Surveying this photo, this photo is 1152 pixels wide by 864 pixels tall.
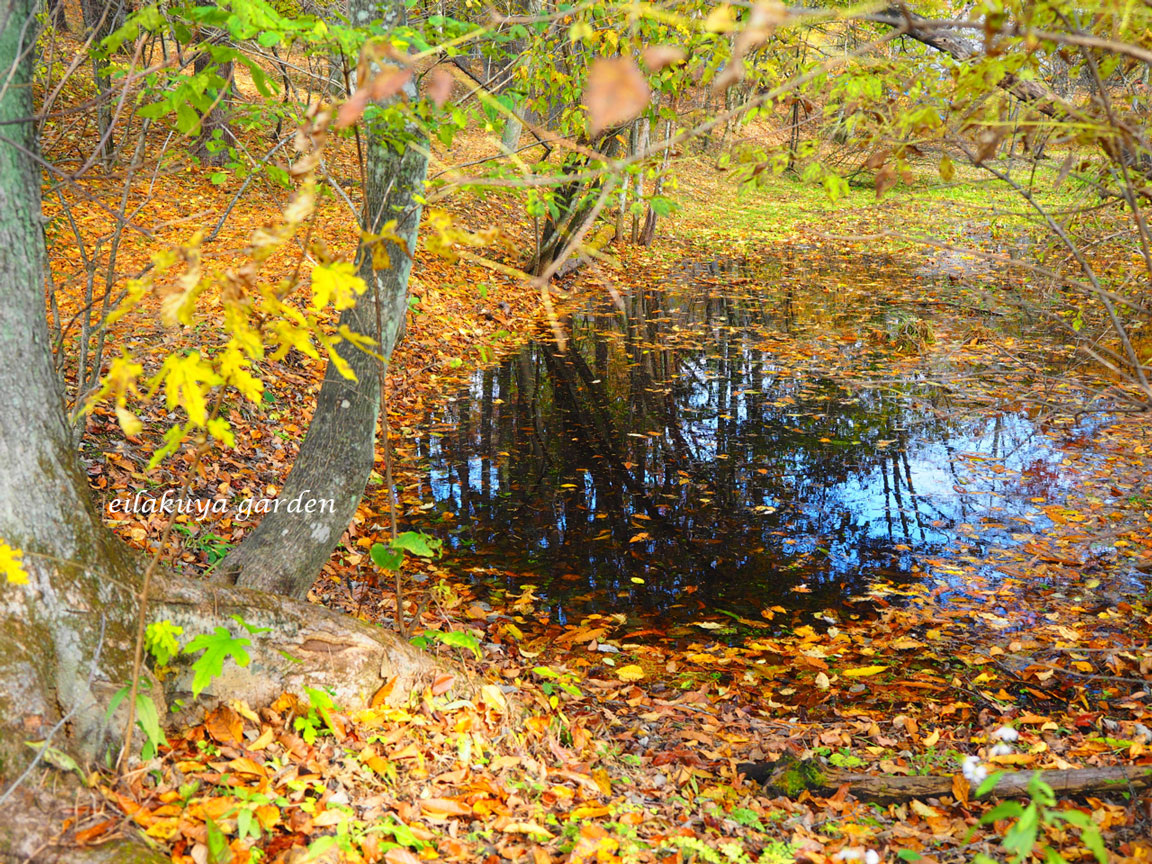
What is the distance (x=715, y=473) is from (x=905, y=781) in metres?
4.10

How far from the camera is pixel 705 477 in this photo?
702cm

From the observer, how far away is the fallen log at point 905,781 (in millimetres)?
2826

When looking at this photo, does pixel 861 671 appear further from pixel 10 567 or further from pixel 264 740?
pixel 10 567

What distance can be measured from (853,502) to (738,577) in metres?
1.58

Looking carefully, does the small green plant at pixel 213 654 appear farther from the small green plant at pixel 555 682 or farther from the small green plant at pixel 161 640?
the small green plant at pixel 555 682

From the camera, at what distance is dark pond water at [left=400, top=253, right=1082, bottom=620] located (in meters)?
5.58

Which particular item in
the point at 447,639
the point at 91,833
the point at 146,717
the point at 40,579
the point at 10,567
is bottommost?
the point at 447,639

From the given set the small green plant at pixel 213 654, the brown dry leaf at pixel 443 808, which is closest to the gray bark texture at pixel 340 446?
the small green plant at pixel 213 654

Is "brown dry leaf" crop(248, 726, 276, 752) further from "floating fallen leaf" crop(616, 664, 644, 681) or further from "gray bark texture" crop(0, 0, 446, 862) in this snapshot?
"floating fallen leaf" crop(616, 664, 644, 681)

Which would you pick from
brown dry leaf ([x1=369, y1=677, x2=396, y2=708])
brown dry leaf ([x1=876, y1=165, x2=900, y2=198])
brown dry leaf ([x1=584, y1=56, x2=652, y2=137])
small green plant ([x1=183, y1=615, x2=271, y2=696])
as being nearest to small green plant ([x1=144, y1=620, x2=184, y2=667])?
small green plant ([x1=183, y1=615, x2=271, y2=696])

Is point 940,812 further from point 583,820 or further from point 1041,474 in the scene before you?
point 1041,474

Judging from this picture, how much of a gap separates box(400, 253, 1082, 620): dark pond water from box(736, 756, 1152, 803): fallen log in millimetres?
1805

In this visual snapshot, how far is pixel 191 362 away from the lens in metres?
2.09

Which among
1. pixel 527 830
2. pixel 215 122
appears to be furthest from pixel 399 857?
pixel 215 122
